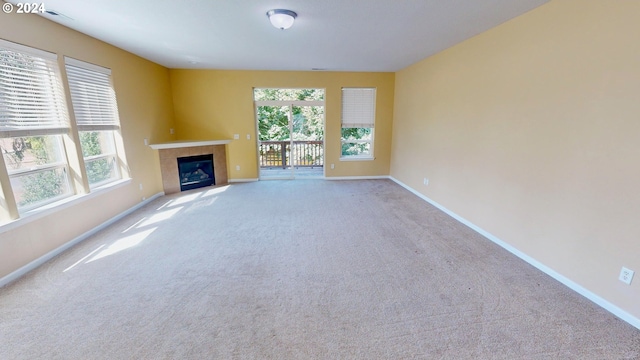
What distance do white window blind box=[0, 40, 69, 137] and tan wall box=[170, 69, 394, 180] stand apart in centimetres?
272

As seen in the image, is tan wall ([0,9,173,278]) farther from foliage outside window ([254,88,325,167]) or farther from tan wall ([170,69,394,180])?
foliage outside window ([254,88,325,167])

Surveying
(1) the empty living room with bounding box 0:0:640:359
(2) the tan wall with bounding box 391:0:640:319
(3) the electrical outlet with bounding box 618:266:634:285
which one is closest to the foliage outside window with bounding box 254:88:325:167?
(1) the empty living room with bounding box 0:0:640:359

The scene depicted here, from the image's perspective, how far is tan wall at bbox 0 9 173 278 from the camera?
238 cm

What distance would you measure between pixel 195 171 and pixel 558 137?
18.5 feet

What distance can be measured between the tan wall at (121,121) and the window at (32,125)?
0.17 metres

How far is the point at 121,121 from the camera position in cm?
384

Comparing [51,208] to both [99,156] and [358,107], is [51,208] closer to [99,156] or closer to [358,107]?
[99,156]

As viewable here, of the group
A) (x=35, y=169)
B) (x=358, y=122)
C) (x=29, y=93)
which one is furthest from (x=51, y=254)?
(x=358, y=122)

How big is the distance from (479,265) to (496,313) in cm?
71

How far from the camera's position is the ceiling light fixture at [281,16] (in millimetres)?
2469

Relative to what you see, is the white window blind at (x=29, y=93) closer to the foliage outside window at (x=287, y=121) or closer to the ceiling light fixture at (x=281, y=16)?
the ceiling light fixture at (x=281, y=16)

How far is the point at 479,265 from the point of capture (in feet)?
8.34

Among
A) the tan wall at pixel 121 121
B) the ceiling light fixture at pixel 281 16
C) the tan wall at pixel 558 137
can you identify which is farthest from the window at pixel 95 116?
the tan wall at pixel 558 137

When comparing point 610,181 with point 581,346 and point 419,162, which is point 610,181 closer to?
point 581,346
